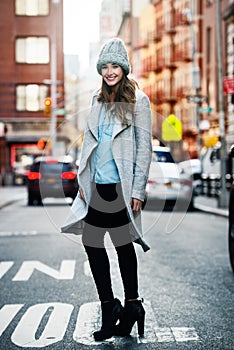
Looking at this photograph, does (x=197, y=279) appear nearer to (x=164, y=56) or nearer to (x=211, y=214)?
(x=211, y=214)

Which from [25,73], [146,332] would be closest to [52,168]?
[146,332]

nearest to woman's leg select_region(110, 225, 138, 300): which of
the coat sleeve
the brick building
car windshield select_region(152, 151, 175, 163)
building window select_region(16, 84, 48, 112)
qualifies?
the coat sleeve

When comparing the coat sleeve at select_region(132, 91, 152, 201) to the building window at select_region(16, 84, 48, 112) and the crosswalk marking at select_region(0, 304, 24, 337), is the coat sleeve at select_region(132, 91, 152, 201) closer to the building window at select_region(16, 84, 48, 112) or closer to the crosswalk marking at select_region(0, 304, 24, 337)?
the crosswalk marking at select_region(0, 304, 24, 337)

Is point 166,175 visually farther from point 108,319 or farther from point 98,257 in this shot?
point 108,319

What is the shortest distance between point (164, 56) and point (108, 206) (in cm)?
7171

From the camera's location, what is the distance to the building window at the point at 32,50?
181 feet

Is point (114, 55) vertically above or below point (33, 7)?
below

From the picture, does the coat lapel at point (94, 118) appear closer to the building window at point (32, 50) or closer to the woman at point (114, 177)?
the woman at point (114, 177)

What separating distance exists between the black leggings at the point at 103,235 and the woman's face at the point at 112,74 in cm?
69

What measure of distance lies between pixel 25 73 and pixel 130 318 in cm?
5246

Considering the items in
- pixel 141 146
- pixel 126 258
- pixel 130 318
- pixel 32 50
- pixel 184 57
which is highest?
pixel 184 57

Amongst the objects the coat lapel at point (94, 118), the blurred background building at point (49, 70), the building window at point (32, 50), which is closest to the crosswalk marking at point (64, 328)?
the coat lapel at point (94, 118)

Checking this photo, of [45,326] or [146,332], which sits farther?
[45,326]

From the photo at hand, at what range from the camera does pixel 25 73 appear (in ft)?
188
